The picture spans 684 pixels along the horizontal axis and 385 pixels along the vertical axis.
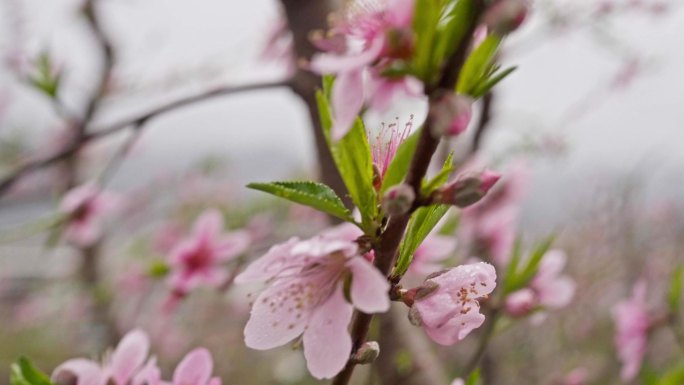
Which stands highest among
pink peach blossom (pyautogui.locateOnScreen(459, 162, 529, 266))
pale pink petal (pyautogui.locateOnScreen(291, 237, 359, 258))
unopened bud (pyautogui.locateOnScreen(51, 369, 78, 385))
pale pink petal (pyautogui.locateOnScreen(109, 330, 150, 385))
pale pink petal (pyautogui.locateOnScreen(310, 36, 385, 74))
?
pale pink petal (pyautogui.locateOnScreen(310, 36, 385, 74))

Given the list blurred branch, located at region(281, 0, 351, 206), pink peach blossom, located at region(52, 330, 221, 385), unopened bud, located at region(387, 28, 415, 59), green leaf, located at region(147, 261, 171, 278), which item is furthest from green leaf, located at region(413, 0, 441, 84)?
green leaf, located at region(147, 261, 171, 278)

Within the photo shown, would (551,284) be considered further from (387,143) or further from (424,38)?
(424,38)

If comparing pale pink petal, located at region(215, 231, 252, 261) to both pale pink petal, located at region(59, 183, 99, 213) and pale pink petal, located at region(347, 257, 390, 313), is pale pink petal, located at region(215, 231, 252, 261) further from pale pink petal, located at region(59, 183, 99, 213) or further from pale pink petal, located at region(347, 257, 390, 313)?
pale pink petal, located at region(347, 257, 390, 313)

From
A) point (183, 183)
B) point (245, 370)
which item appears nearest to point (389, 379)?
point (245, 370)

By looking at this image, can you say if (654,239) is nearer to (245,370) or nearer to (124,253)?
(245,370)

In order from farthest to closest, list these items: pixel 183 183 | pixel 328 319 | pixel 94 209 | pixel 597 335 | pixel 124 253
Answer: pixel 183 183 → pixel 597 335 → pixel 124 253 → pixel 94 209 → pixel 328 319

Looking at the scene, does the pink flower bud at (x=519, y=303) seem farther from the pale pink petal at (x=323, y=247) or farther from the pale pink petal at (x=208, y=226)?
the pale pink petal at (x=208, y=226)
